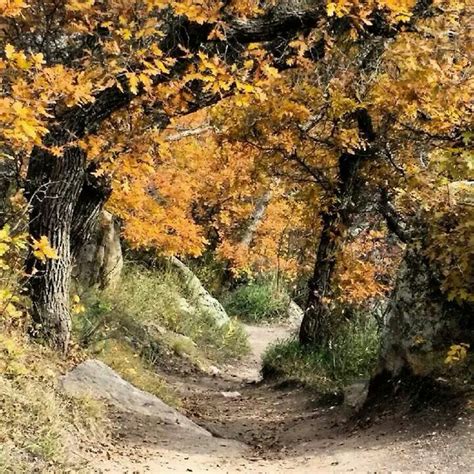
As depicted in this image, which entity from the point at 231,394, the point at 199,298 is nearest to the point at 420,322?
the point at 231,394

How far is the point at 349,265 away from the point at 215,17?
6126 mm

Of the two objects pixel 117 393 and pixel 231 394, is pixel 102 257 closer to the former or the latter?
pixel 231 394

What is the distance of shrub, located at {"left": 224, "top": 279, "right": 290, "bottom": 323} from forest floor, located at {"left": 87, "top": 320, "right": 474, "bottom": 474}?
12.3 m

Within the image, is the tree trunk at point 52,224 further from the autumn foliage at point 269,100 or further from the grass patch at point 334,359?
the grass patch at point 334,359

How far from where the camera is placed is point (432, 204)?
668 cm

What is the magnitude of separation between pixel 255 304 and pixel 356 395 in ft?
44.7

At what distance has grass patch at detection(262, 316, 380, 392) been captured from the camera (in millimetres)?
9703

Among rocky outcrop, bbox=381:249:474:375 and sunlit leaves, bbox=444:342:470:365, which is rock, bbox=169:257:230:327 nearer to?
rocky outcrop, bbox=381:249:474:375

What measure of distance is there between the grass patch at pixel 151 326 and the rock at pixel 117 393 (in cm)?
108

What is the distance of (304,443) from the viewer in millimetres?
6938

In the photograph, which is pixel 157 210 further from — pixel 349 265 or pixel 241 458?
pixel 241 458

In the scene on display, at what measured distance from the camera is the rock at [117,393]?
644 cm

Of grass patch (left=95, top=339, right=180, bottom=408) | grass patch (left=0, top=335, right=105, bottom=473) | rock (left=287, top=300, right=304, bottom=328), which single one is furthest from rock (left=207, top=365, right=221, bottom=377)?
rock (left=287, top=300, right=304, bottom=328)

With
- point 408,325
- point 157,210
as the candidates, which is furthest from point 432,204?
point 157,210
